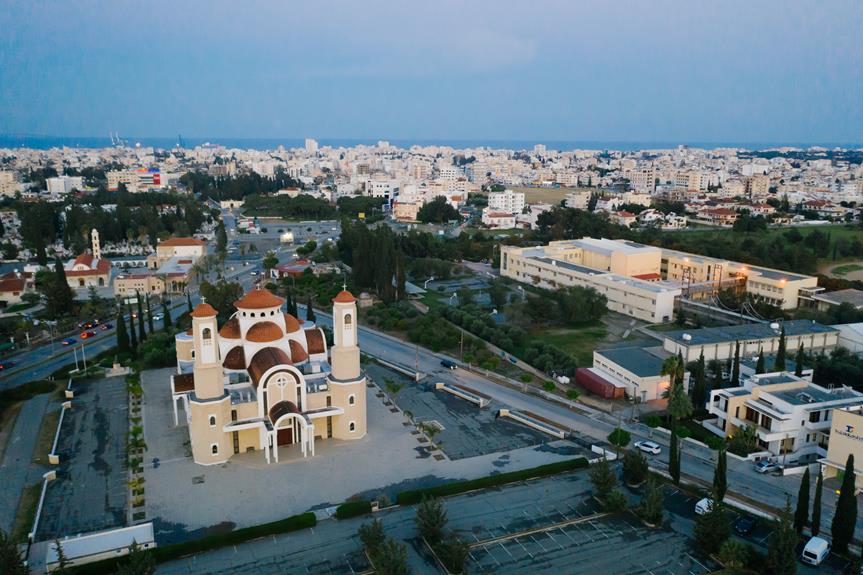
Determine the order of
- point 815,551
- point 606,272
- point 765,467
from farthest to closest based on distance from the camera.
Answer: point 606,272 → point 765,467 → point 815,551

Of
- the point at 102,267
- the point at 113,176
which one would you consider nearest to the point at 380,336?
the point at 102,267

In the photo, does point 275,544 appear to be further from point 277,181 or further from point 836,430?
point 277,181

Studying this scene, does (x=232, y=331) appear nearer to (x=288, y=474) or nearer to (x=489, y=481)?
(x=288, y=474)

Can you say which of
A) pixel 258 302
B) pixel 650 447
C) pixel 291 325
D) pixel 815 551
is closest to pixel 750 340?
pixel 650 447

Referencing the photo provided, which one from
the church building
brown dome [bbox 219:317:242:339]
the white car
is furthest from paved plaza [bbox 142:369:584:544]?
brown dome [bbox 219:317:242:339]

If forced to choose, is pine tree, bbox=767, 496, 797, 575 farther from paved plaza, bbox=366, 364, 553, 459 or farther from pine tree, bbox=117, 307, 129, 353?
pine tree, bbox=117, 307, 129, 353

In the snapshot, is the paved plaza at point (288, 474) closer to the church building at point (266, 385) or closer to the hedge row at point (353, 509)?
the church building at point (266, 385)

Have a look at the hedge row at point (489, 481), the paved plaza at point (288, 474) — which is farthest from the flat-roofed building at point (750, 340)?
the hedge row at point (489, 481)
